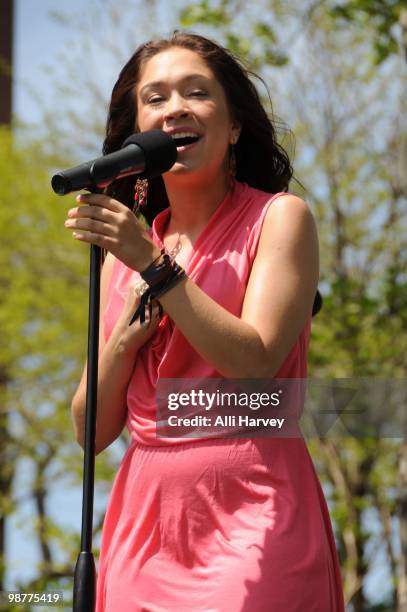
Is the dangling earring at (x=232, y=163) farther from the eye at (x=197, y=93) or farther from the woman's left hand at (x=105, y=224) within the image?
the woman's left hand at (x=105, y=224)

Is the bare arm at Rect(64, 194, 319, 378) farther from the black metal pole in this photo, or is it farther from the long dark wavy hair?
the long dark wavy hair

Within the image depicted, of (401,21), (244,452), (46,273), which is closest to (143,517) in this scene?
(244,452)

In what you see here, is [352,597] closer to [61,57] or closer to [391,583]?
[391,583]

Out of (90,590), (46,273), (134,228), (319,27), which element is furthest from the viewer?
(46,273)

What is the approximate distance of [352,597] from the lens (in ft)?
30.2

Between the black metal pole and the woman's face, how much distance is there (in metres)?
0.45

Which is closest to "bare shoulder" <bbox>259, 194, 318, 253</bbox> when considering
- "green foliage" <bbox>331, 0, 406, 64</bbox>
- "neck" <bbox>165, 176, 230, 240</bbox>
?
"neck" <bbox>165, 176, 230, 240</bbox>

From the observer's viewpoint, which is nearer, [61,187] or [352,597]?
[61,187]

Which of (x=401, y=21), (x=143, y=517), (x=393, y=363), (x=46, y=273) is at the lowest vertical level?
(x=143, y=517)

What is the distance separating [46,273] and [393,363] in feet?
17.3

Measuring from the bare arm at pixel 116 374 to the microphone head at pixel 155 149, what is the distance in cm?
32

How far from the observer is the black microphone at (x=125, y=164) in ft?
6.91

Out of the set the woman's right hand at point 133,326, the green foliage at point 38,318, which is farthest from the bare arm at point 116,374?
the green foliage at point 38,318

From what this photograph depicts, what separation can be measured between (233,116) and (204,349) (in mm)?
660
